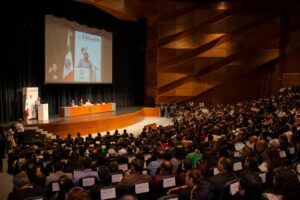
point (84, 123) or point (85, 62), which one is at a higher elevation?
point (85, 62)

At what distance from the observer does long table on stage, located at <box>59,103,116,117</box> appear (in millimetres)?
16234

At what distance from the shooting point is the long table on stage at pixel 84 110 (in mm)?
16234

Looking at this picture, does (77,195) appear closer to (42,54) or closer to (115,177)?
(115,177)

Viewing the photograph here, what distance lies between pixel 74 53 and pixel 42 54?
166 cm

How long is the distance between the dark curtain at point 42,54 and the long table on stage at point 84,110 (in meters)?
1.53

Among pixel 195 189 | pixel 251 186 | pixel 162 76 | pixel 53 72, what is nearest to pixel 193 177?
pixel 195 189

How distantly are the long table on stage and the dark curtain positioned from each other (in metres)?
1.53

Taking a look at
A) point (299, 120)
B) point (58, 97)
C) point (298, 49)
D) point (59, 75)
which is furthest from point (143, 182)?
point (298, 49)

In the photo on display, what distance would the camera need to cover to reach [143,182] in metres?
4.25

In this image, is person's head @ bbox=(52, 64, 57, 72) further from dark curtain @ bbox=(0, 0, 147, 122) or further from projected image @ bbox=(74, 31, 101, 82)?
projected image @ bbox=(74, 31, 101, 82)

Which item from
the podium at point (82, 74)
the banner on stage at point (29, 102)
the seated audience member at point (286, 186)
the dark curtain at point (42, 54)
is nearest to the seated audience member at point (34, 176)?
the seated audience member at point (286, 186)

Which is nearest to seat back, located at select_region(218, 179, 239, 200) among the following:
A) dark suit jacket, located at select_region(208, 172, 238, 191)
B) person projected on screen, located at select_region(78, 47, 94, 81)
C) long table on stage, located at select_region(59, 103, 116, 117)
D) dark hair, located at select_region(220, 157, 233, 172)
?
dark suit jacket, located at select_region(208, 172, 238, 191)

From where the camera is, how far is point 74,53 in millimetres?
17531

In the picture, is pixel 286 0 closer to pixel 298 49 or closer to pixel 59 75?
pixel 298 49
